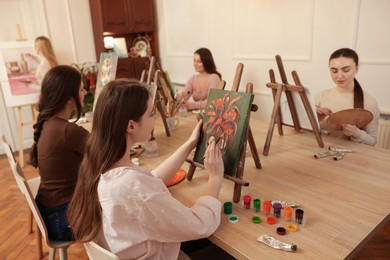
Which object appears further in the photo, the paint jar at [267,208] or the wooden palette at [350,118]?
the wooden palette at [350,118]

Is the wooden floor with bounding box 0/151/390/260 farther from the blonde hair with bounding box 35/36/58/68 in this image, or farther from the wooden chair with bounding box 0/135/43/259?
the blonde hair with bounding box 35/36/58/68

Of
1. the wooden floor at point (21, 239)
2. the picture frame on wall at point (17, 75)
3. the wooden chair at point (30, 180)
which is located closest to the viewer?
the wooden chair at point (30, 180)

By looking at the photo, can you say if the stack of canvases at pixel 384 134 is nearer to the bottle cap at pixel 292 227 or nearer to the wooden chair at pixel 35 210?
the bottle cap at pixel 292 227

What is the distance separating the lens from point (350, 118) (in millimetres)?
1892

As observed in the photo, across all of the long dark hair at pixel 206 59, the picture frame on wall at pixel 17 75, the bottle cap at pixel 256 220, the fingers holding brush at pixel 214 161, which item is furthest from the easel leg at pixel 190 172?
the picture frame on wall at pixel 17 75

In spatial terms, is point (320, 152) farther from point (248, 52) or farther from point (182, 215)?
point (248, 52)

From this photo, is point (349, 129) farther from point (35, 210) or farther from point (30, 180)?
point (30, 180)

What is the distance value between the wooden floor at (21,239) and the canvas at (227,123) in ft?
4.58

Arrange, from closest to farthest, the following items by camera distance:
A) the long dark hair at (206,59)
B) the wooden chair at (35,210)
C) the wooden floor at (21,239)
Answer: the wooden chair at (35,210)
the wooden floor at (21,239)
the long dark hair at (206,59)

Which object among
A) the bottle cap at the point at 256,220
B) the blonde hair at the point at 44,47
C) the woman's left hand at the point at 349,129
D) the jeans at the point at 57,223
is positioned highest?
the blonde hair at the point at 44,47

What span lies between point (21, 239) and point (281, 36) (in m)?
3.10

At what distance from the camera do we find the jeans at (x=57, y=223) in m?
1.68

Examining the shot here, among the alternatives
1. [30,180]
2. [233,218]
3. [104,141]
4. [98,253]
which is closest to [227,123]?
[233,218]

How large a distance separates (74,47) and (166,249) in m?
4.32
